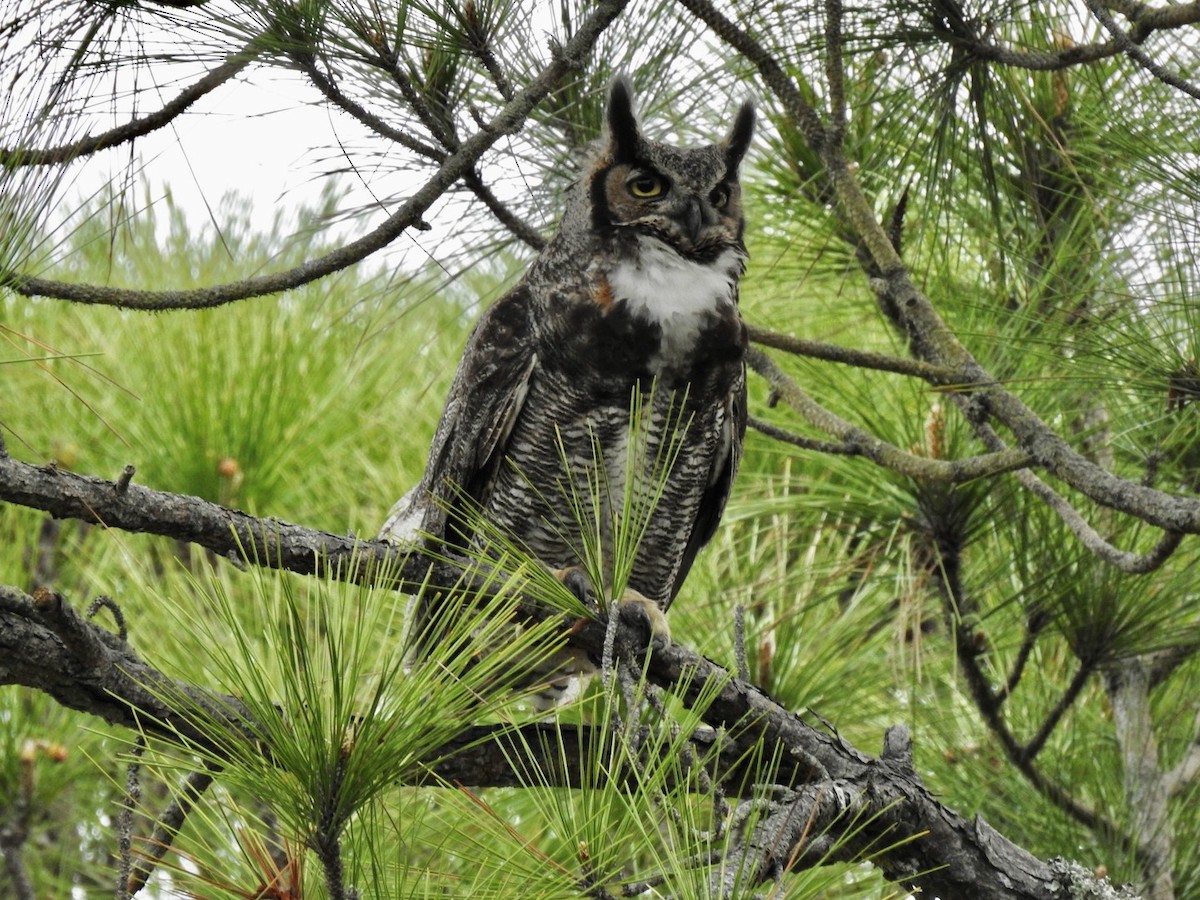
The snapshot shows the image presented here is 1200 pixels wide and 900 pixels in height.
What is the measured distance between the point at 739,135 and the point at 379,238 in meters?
0.97

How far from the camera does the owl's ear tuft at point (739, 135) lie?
228cm

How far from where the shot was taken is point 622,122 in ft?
7.02

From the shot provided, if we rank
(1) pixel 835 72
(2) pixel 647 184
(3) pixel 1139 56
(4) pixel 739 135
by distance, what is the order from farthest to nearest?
(4) pixel 739 135, (2) pixel 647 184, (1) pixel 835 72, (3) pixel 1139 56

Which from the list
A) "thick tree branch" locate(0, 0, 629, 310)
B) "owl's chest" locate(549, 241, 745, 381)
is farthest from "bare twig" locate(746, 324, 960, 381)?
"thick tree branch" locate(0, 0, 629, 310)

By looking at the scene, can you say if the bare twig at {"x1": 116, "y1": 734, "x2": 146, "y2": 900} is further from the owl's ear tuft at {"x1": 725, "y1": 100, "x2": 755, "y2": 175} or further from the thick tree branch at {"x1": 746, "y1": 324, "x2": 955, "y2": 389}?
the owl's ear tuft at {"x1": 725, "y1": 100, "x2": 755, "y2": 175}

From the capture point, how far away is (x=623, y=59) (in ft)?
6.94

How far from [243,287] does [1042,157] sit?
1527 mm

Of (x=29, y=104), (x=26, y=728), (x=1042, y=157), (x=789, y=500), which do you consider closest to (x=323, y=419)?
(x=26, y=728)

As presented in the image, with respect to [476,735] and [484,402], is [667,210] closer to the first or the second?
[484,402]

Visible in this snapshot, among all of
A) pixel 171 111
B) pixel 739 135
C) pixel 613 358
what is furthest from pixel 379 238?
pixel 739 135

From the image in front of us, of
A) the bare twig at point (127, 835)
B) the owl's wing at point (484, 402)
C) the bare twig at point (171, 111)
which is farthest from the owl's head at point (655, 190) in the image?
the bare twig at point (127, 835)

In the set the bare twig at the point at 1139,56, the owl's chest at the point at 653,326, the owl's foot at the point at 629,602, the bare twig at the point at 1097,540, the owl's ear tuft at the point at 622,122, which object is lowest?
the owl's foot at the point at 629,602

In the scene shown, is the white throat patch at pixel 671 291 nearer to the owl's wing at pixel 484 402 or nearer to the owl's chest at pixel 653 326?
the owl's chest at pixel 653 326

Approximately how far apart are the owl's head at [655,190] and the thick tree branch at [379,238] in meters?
0.56
